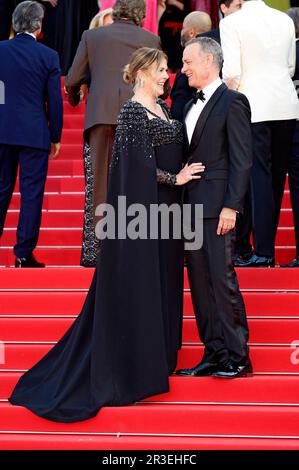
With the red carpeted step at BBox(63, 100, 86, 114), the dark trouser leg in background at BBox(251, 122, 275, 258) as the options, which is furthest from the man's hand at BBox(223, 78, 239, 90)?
the red carpeted step at BBox(63, 100, 86, 114)

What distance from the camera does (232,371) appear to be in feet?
19.1

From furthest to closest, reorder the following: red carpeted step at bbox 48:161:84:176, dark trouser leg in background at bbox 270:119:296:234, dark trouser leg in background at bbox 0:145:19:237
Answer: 1. red carpeted step at bbox 48:161:84:176
2. dark trouser leg in background at bbox 0:145:19:237
3. dark trouser leg in background at bbox 270:119:296:234

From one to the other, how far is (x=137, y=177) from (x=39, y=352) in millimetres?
1191

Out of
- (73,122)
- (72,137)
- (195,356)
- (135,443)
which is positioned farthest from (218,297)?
(73,122)

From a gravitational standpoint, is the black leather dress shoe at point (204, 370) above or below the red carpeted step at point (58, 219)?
below

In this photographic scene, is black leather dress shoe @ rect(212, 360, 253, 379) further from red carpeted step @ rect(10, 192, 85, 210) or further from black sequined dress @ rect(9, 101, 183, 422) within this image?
red carpeted step @ rect(10, 192, 85, 210)

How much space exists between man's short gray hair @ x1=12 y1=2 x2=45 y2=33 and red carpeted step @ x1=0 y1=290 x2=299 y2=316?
1811 millimetres

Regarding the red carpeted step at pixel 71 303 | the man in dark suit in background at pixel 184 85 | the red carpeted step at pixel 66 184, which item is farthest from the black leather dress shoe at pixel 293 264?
the red carpeted step at pixel 66 184

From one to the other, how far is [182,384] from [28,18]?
9.46 ft

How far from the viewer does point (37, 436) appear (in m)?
5.70

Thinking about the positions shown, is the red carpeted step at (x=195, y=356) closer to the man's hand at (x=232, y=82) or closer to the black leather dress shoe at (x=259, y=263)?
the black leather dress shoe at (x=259, y=263)

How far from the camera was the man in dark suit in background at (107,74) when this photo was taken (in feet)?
23.6

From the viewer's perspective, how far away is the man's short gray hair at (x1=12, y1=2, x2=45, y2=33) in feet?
24.5

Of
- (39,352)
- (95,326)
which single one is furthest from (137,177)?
(39,352)
